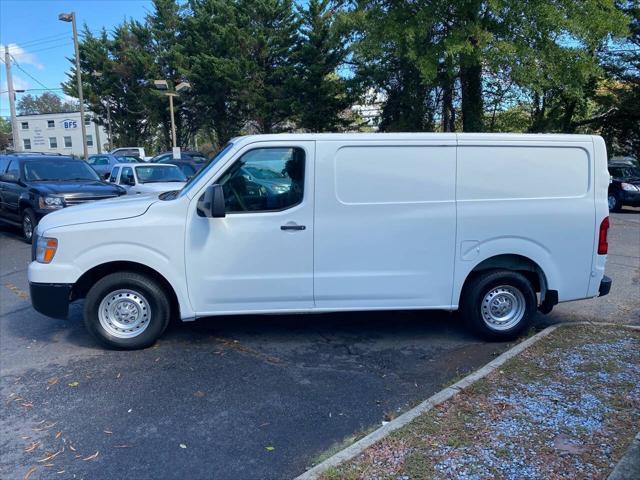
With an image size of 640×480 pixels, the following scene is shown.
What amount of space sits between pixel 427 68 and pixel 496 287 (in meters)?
11.8

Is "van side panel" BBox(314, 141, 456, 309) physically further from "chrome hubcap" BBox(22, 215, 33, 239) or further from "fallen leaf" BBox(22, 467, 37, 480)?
"chrome hubcap" BBox(22, 215, 33, 239)

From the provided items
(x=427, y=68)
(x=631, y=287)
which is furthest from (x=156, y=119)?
(x=631, y=287)

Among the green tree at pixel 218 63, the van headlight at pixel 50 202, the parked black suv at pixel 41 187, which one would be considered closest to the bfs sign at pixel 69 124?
the green tree at pixel 218 63

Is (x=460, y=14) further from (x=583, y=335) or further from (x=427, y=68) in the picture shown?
(x=583, y=335)

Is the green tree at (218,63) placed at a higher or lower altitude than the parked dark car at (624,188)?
higher

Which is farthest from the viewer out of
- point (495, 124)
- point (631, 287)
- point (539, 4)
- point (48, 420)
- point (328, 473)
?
point (495, 124)

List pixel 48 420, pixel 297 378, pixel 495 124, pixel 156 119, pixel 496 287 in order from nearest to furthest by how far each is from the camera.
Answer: pixel 48 420 < pixel 297 378 < pixel 496 287 < pixel 495 124 < pixel 156 119

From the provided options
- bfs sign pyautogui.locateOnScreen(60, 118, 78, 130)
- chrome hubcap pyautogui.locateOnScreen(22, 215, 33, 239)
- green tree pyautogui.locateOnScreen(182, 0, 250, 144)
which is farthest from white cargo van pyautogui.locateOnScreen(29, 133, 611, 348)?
bfs sign pyautogui.locateOnScreen(60, 118, 78, 130)

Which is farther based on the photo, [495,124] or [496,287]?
[495,124]

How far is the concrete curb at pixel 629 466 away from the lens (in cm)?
288

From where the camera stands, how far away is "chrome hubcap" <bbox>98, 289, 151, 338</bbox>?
15.9 ft

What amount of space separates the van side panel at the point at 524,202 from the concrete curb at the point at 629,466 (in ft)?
7.16

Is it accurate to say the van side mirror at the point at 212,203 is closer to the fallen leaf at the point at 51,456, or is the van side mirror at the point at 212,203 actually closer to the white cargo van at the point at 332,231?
the white cargo van at the point at 332,231

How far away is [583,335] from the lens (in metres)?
5.18
